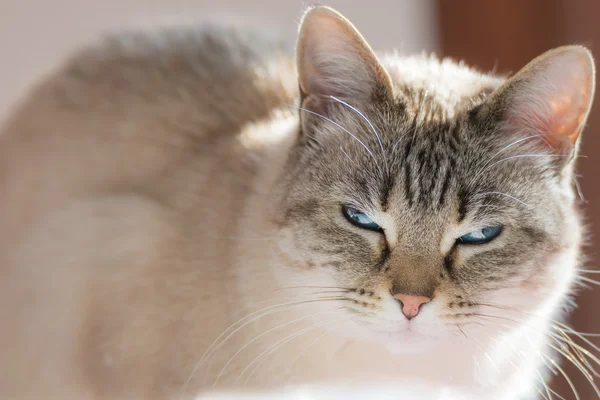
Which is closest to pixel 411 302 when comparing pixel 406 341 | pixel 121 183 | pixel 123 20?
pixel 406 341

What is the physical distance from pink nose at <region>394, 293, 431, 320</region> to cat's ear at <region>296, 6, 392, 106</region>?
387mm

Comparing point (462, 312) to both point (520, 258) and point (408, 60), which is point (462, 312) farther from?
point (408, 60)

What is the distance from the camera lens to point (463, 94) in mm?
1473

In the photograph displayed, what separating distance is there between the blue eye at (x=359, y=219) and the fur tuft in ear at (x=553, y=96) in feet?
1.02

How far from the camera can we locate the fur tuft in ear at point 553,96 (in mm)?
1265

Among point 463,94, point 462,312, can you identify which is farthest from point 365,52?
point 462,312

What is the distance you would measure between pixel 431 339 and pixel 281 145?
0.52 meters

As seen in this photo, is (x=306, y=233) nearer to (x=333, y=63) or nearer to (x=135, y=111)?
(x=333, y=63)

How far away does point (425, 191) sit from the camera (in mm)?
1309

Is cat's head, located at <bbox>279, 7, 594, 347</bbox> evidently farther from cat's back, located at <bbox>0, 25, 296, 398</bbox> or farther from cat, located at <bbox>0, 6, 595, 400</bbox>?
cat's back, located at <bbox>0, 25, 296, 398</bbox>

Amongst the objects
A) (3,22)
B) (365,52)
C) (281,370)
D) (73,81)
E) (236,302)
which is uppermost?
(3,22)

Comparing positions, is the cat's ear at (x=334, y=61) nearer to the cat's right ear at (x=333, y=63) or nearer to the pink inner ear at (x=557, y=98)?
the cat's right ear at (x=333, y=63)

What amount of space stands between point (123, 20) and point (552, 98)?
1724 millimetres

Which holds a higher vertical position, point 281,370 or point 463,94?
point 463,94
